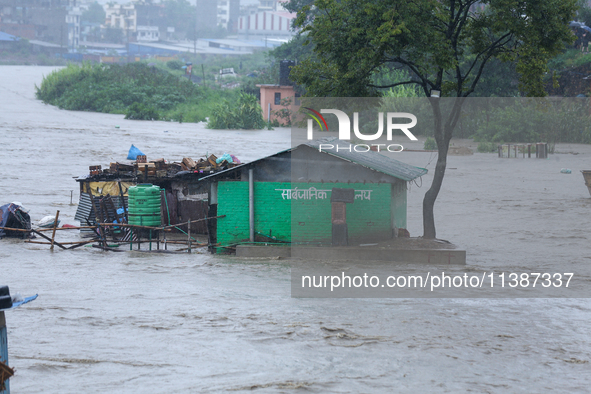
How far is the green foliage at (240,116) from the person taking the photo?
5750cm

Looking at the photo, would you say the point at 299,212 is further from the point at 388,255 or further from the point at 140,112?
the point at 140,112

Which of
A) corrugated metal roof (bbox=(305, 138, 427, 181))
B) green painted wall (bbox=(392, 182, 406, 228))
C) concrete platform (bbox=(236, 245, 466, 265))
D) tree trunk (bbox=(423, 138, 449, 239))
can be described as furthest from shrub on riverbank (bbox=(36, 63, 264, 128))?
concrete platform (bbox=(236, 245, 466, 265))

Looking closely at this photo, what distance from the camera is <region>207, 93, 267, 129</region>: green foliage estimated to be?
5750cm

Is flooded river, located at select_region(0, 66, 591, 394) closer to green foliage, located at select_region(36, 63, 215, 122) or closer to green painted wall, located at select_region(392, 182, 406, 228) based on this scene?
green painted wall, located at select_region(392, 182, 406, 228)

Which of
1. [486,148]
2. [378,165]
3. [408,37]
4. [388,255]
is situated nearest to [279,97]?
[486,148]

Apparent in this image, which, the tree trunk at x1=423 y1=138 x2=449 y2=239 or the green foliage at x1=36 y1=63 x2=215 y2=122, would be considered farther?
the green foliage at x1=36 y1=63 x2=215 y2=122

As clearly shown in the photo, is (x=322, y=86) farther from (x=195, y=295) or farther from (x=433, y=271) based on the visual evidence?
(x=195, y=295)

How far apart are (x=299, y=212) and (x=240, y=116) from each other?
43.4 metres

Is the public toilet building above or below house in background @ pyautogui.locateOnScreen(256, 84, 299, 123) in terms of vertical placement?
below

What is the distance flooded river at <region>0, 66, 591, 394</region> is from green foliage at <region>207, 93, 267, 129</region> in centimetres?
3830

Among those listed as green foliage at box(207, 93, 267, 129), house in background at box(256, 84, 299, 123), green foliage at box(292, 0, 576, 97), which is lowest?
green foliage at box(292, 0, 576, 97)

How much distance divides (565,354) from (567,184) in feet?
67.3

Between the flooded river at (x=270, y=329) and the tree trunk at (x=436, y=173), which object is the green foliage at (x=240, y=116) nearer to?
the flooded river at (x=270, y=329)

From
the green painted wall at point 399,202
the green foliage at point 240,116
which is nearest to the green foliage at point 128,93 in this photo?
the green foliage at point 240,116
